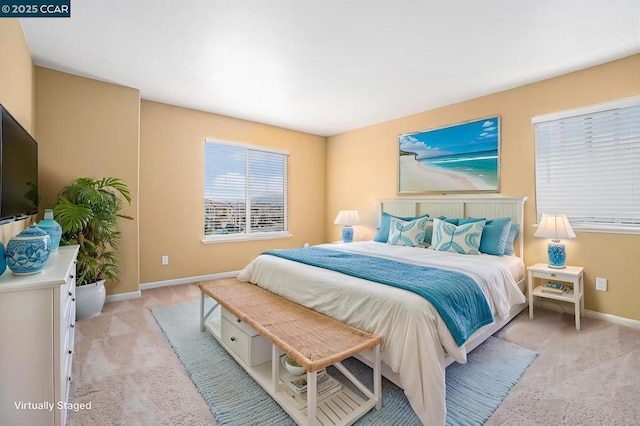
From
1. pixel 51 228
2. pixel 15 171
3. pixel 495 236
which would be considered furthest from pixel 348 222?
pixel 15 171

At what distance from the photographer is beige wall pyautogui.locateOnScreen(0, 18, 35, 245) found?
197 centimetres

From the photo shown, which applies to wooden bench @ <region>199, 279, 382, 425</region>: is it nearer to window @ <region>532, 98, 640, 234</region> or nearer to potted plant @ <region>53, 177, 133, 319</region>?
potted plant @ <region>53, 177, 133, 319</region>

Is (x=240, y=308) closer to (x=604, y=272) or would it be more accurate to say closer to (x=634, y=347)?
(x=634, y=347)

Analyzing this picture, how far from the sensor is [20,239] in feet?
4.61

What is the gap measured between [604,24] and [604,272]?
2.24 m

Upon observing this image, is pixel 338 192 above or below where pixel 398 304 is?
above

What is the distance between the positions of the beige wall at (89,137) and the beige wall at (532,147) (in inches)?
140

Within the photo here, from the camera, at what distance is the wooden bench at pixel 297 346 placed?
4.99 ft

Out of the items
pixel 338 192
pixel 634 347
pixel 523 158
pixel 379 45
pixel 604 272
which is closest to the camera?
pixel 634 347

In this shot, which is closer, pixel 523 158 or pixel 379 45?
pixel 379 45

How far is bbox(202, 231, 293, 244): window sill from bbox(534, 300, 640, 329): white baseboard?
381 cm

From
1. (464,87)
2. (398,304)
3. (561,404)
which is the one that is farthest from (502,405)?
(464,87)

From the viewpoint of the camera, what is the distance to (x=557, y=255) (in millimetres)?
2975
